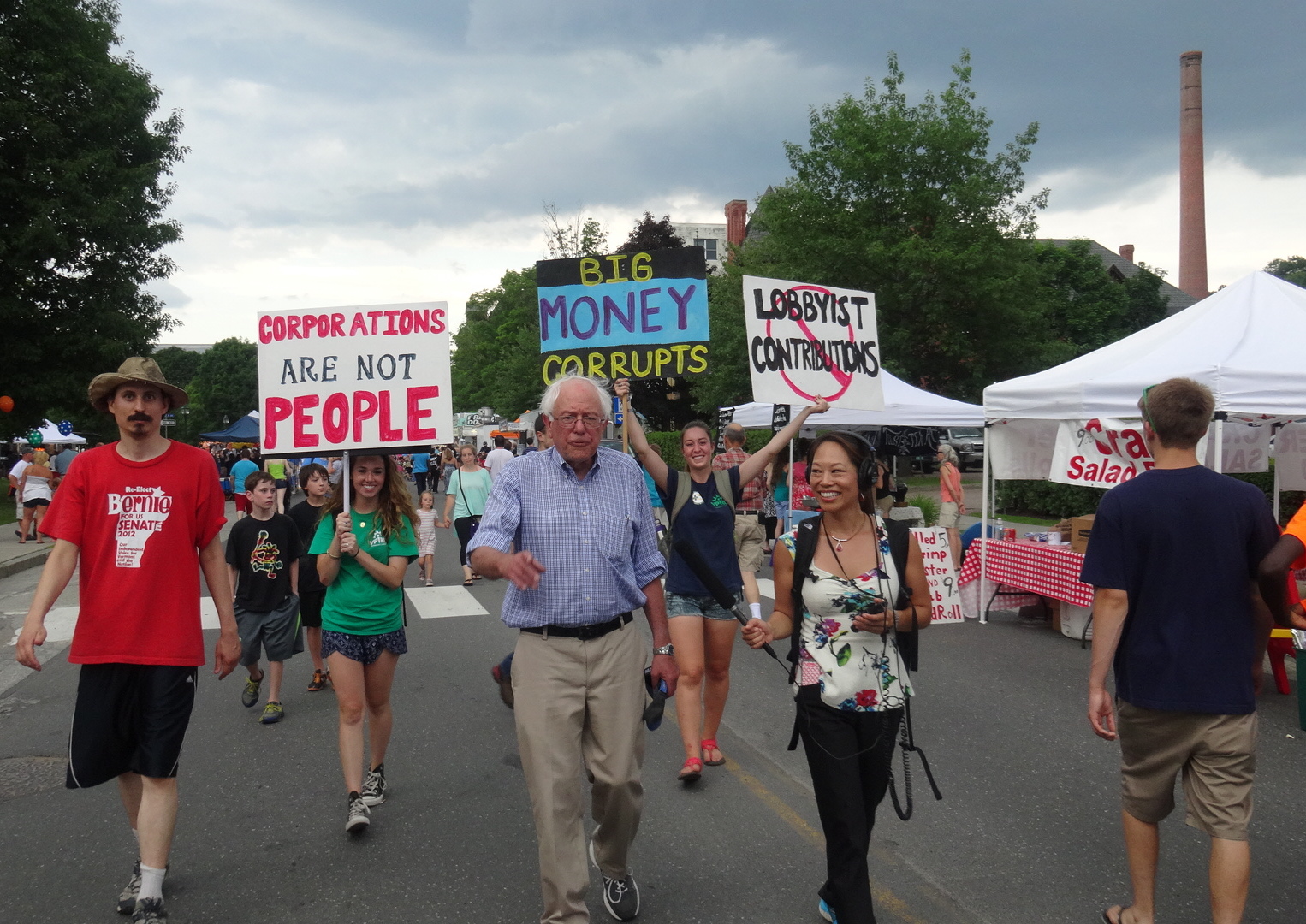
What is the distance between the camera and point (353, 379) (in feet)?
17.9

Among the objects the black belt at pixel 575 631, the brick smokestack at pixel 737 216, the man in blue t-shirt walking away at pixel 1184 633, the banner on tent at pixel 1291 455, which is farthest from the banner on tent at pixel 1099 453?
the brick smokestack at pixel 737 216

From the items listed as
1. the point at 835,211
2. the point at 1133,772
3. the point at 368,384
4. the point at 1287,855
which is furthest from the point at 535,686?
the point at 835,211

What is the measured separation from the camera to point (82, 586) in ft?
12.3

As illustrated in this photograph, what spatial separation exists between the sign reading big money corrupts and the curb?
11.5 meters

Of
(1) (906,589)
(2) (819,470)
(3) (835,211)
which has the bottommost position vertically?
(1) (906,589)

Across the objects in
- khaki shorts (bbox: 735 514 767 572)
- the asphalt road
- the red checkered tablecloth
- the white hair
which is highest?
the white hair

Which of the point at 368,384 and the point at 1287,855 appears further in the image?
the point at 368,384

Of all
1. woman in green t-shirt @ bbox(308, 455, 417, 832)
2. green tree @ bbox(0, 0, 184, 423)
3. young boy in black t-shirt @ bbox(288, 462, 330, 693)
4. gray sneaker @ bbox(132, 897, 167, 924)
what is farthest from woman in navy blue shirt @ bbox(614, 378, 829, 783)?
green tree @ bbox(0, 0, 184, 423)

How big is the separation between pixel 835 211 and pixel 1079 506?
14.2 m

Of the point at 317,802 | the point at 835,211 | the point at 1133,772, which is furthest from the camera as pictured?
the point at 835,211

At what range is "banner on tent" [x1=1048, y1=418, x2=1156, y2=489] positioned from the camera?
8641 millimetres

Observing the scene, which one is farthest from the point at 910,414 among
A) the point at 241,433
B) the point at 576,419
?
the point at 241,433

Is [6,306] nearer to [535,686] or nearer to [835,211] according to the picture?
[835,211]

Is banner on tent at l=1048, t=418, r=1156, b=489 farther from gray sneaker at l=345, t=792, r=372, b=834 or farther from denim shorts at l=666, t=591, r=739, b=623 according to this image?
gray sneaker at l=345, t=792, r=372, b=834
